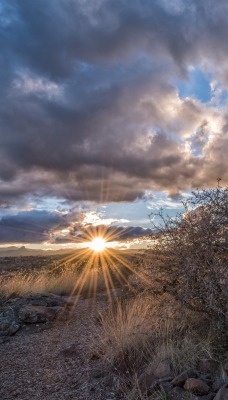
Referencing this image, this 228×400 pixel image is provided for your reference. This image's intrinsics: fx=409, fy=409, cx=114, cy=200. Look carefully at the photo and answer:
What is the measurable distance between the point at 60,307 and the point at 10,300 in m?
1.73

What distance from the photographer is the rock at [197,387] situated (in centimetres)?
487

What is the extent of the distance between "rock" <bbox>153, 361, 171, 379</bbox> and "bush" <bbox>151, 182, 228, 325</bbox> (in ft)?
3.41

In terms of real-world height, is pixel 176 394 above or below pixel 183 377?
below

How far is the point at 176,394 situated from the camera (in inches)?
195

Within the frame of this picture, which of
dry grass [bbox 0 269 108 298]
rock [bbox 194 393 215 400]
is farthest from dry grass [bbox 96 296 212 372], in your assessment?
dry grass [bbox 0 269 108 298]

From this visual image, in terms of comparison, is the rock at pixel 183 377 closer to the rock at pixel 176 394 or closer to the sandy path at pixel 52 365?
the rock at pixel 176 394

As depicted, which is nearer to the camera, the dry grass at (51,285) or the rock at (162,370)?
the rock at (162,370)

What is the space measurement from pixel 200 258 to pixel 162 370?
174cm

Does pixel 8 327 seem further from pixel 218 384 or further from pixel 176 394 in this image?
pixel 218 384

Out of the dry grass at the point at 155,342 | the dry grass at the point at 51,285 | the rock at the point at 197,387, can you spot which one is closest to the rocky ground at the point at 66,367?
the rock at the point at 197,387

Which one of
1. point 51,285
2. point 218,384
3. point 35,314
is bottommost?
point 218,384

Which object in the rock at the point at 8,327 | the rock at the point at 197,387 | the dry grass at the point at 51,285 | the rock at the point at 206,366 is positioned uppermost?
the dry grass at the point at 51,285

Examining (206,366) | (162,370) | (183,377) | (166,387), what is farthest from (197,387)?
(162,370)

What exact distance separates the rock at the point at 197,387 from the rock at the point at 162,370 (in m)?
0.67
